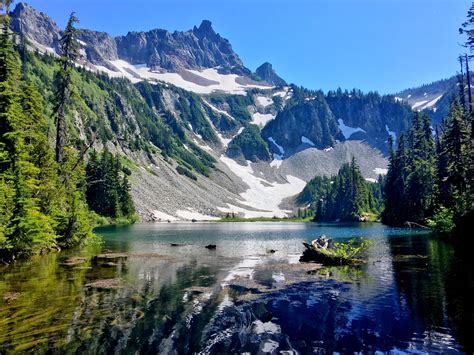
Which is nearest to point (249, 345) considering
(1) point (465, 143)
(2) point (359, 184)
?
(1) point (465, 143)

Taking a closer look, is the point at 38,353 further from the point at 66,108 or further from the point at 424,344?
the point at 66,108

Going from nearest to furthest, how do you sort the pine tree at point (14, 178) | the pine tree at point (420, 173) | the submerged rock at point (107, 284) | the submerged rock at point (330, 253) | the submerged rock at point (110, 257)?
the submerged rock at point (107, 284) < the pine tree at point (14, 178) < the submerged rock at point (330, 253) < the submerged rock at point (110, 257) < the pine tree at point (420, 173)

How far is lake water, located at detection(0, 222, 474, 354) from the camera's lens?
14.6 metres

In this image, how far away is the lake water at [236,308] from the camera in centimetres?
1462

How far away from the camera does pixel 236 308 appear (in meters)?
20.3

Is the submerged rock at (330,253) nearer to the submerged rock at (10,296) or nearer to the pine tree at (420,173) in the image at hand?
the submerged rock at (10,296)

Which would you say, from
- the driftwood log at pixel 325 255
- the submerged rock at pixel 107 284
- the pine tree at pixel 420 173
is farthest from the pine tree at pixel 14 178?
the pine tree at pixel 420 173

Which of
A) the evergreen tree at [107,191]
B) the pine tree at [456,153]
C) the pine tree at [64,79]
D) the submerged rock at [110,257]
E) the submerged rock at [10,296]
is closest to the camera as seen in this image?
the submerged rock at [10,296]

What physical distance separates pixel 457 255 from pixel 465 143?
122 feet

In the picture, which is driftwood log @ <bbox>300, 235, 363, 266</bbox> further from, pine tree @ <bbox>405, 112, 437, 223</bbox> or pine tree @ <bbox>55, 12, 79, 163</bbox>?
pine tree @ <bbox>405, 112, 437, 223</bbox>

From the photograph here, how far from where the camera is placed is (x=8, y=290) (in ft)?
75.7

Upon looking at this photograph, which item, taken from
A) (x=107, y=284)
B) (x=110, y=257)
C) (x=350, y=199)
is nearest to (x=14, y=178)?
(x=107, y=284)

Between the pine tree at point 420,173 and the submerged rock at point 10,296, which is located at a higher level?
the pine tree at point 420,173

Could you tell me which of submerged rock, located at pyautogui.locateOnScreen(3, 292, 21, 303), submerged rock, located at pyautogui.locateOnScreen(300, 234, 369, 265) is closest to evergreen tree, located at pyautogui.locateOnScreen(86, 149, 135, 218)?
submerged rock, located at pyautogui.locateOnScreen(300, 234, 369, 265)
